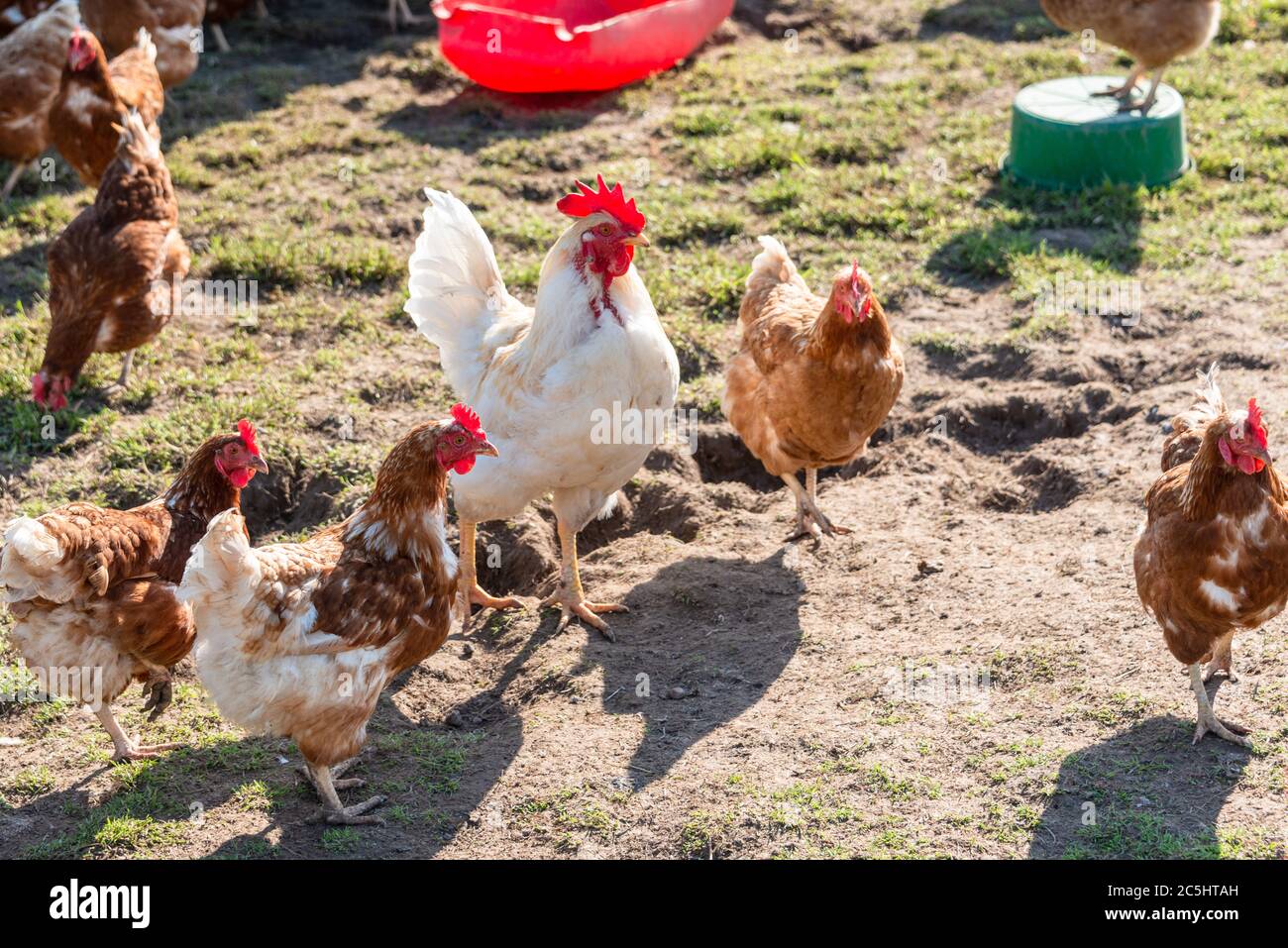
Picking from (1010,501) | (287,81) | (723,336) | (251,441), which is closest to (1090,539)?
(1010,501)

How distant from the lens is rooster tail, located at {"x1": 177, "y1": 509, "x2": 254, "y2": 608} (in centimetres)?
420

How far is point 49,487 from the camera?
6.73m

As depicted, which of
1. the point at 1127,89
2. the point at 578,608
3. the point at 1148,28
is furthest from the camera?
the point at 1127,89

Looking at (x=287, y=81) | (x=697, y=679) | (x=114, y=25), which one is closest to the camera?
(x=697, y=679)

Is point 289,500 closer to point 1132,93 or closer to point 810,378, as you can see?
point 810,378

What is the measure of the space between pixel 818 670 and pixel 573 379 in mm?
1635

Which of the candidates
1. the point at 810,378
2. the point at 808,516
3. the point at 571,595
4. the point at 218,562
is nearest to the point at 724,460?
the point at 808,516

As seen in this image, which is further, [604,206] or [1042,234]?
[1042,234]

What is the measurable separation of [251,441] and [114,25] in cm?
680

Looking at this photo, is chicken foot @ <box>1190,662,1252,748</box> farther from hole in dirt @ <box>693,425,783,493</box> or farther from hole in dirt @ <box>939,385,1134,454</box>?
hole in dirt @ <box>693,425,783,493</box>

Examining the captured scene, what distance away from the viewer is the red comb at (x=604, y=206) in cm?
548

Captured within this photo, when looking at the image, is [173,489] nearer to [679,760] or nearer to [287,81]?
[679,760]

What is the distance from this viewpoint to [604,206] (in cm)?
550
